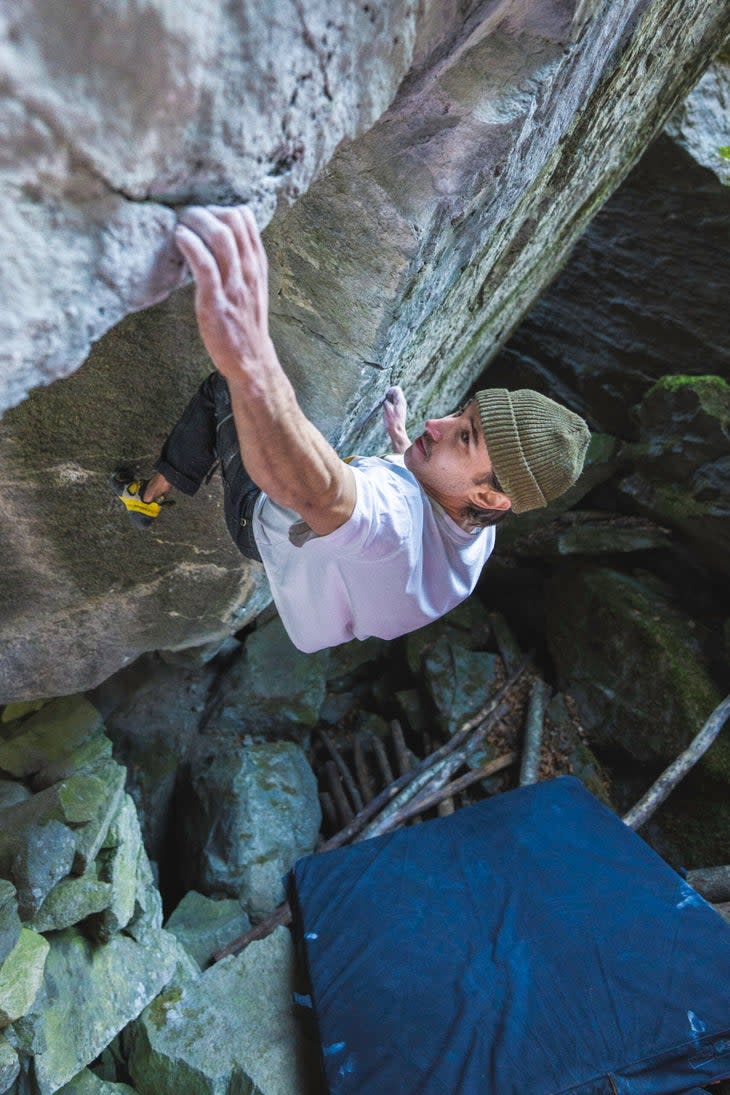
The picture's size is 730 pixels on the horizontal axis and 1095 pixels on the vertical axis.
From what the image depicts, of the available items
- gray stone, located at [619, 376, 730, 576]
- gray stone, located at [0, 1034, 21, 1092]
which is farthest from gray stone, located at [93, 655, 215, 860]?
gray stone, located at [619, 376, 730, 576]

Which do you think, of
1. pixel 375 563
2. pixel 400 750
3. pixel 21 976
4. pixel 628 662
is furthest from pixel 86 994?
pixel 628 662

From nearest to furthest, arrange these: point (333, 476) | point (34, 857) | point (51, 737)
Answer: point (333, 476), point (34, 857), point (51, 737)

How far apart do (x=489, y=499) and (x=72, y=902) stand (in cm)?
289

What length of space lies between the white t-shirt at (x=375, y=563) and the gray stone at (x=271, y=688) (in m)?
4.04

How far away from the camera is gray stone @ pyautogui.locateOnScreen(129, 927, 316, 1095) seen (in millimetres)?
3447

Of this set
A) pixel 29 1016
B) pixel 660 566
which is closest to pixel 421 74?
pixel 29 1016

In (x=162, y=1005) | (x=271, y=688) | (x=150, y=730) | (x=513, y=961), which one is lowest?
(x=150, y=730)

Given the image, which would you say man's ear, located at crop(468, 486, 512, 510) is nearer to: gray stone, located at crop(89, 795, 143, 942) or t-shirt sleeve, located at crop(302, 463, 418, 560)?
t-shirt sleeve, located at crop(302, 463, 418, 560)

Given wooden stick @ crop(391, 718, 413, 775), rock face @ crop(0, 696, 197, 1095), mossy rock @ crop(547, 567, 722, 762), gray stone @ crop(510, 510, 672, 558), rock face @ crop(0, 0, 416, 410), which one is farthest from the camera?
gray stone @ crop(510, 510, 672, 558)

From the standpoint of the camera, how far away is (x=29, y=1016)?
3096 millimetres

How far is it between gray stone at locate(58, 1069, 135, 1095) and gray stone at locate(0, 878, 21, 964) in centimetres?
99

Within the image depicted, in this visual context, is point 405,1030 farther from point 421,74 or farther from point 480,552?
point 421,74

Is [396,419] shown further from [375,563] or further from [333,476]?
[333,476]

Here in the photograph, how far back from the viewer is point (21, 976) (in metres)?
2.96
